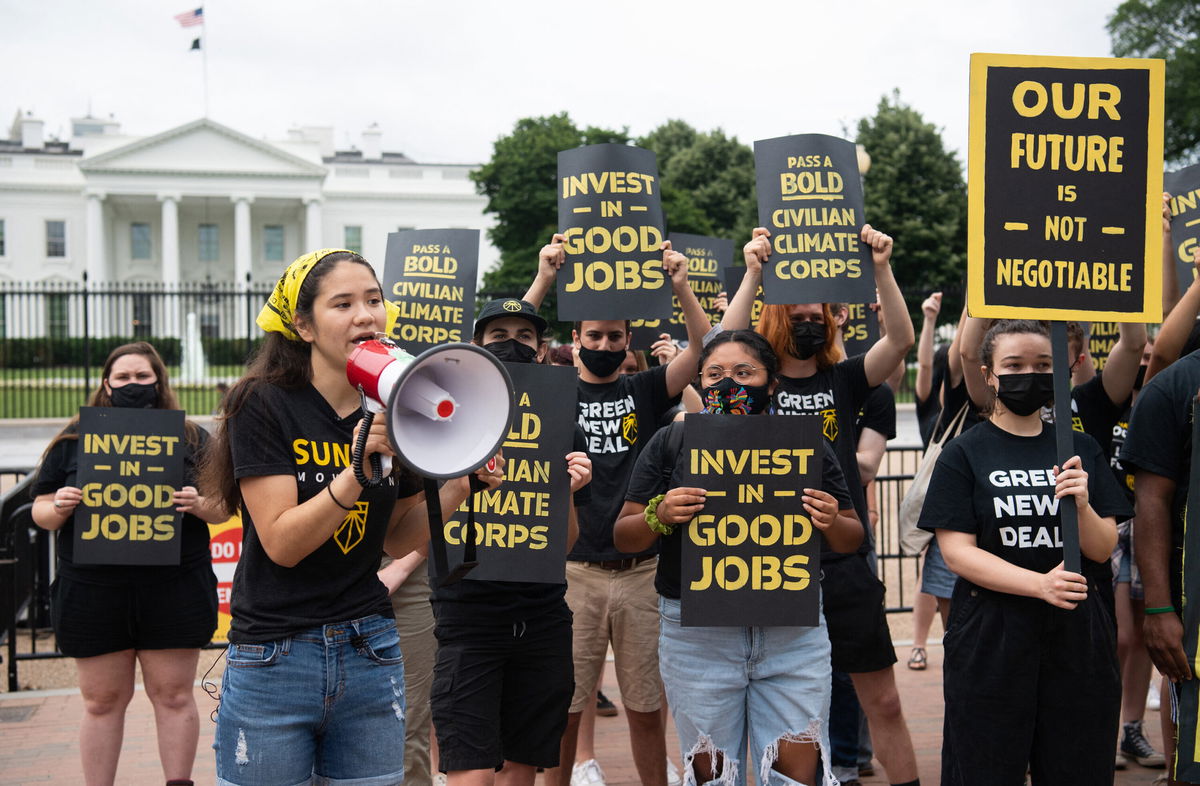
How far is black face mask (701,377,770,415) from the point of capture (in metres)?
3.88

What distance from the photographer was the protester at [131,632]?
4516 millimetres

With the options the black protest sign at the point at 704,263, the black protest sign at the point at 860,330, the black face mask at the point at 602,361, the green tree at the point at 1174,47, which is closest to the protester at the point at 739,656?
the black face mask at the point at 602,361

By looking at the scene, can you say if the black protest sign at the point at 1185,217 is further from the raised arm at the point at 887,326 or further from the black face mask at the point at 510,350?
the black face mask at the point at 510,350

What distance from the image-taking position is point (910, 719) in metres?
6.01

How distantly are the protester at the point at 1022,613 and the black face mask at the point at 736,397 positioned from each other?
0.64 metres

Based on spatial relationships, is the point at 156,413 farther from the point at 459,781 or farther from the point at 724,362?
the point at 724,362

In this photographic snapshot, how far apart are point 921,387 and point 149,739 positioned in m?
4.83

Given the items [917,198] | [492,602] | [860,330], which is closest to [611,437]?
[492,602]

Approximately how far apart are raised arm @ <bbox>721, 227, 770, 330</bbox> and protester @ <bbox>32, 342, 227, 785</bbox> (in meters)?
2.24

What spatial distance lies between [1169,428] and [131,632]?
407 centimetres

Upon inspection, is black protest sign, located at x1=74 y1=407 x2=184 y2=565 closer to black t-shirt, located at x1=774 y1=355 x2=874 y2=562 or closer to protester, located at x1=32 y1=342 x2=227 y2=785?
protester, located at x1=32 y1=342 x2=227 y2=785

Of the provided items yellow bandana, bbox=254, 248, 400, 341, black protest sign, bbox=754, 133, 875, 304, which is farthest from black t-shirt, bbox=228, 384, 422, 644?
black protest sign, bbox=754, 133, 875, 304

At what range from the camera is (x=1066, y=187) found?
12.1ft

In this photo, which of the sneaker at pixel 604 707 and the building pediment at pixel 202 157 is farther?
the building pediment at pixel 202 157
